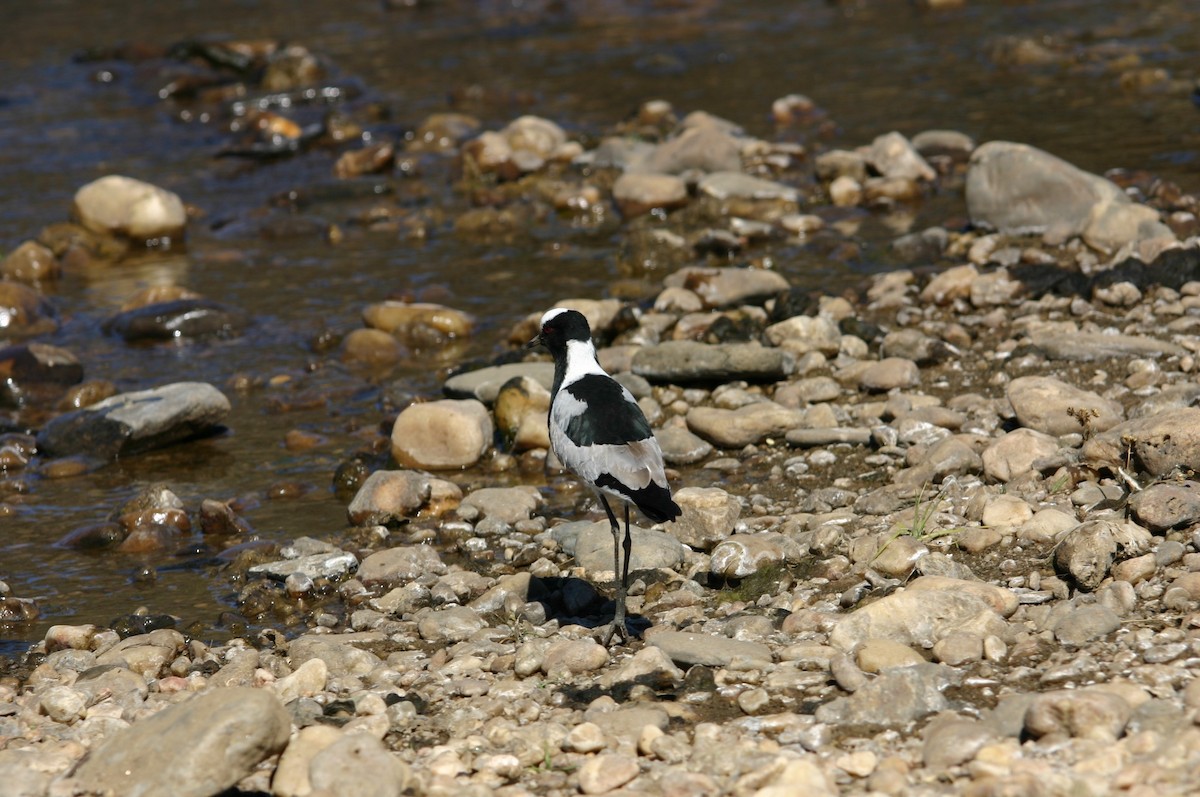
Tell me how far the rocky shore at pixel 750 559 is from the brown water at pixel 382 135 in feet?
1.39

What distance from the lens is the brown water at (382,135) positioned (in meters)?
10.1

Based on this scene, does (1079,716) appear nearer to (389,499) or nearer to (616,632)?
(616,632)

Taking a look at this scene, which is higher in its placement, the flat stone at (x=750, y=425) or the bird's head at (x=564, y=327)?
the bird's head at (x=564, y=327)

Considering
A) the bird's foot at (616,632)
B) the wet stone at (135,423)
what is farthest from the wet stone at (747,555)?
the wet stone at (135,423)

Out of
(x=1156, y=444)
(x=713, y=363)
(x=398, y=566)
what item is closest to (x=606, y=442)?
(x=398, y=566)

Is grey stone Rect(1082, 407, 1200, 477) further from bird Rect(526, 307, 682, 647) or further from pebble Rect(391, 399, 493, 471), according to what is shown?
pebble Rect(391, 399, 493, 471)

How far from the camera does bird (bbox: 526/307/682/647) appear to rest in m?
6.64

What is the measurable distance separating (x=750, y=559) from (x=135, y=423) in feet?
17.7

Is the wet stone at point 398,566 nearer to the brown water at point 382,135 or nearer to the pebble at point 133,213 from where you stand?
the brown water at point 382,135

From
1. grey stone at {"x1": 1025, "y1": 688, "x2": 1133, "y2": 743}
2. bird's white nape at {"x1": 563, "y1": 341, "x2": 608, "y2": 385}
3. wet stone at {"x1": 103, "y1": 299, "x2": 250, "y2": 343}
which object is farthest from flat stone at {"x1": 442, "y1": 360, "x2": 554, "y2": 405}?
grey stone at {"x1": 1025, "y1": 688, "x2": 1133, "y2": 743}

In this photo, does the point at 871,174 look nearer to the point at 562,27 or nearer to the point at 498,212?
the point at 498,212

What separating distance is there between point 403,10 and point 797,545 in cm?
2372

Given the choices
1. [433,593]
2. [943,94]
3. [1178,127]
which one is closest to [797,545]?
[433,593]

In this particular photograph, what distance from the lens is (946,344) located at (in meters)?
10.5
